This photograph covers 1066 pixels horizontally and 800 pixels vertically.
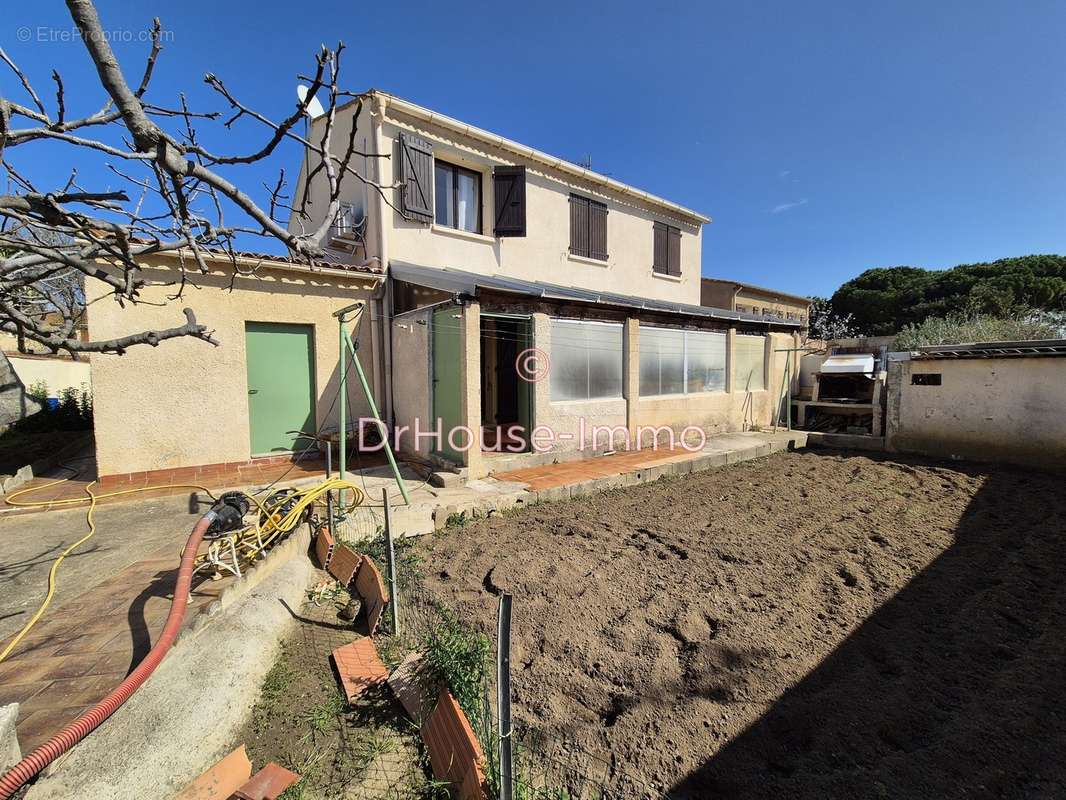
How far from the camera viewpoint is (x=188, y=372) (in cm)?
654

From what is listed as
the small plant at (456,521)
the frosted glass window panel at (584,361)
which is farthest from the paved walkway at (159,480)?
the frosted glass window panel at (584,361)

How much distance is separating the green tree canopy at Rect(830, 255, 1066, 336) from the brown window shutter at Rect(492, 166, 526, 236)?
76.5 feet

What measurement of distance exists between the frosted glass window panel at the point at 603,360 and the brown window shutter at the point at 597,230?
3866 mm

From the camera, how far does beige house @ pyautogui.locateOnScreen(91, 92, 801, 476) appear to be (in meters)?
6.44

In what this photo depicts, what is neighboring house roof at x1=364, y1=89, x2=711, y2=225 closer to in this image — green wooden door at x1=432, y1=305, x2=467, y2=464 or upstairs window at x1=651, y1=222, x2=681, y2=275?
upstairs window at x1=651, y1=222, x2=681, y2=275

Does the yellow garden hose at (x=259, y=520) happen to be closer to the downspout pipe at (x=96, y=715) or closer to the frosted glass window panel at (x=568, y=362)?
the downspout pipe at (x=96, y=715)

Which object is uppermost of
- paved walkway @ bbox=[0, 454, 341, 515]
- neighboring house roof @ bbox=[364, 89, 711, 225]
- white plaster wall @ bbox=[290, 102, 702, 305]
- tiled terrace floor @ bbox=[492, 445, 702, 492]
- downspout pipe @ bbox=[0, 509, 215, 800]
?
neighboring house roof @ bbox=[364, 89, 711, 225]

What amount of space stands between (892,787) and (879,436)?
1045 cm

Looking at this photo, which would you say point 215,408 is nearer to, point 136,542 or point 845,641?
point 136,542

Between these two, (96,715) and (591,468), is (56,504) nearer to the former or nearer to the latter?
(96,715)

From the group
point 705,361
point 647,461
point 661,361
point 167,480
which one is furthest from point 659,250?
point 167,480

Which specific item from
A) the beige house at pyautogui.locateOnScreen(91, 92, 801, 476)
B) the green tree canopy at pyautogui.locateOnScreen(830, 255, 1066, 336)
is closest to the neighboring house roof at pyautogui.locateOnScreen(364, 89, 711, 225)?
the beige house at pyautogui.locateOnScreen(91, 92, 801, 476)

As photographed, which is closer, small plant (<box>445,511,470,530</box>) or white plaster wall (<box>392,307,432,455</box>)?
small plant (<box>445,511,470,530</box>)

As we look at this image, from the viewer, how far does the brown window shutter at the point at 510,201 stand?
9.62 metres
